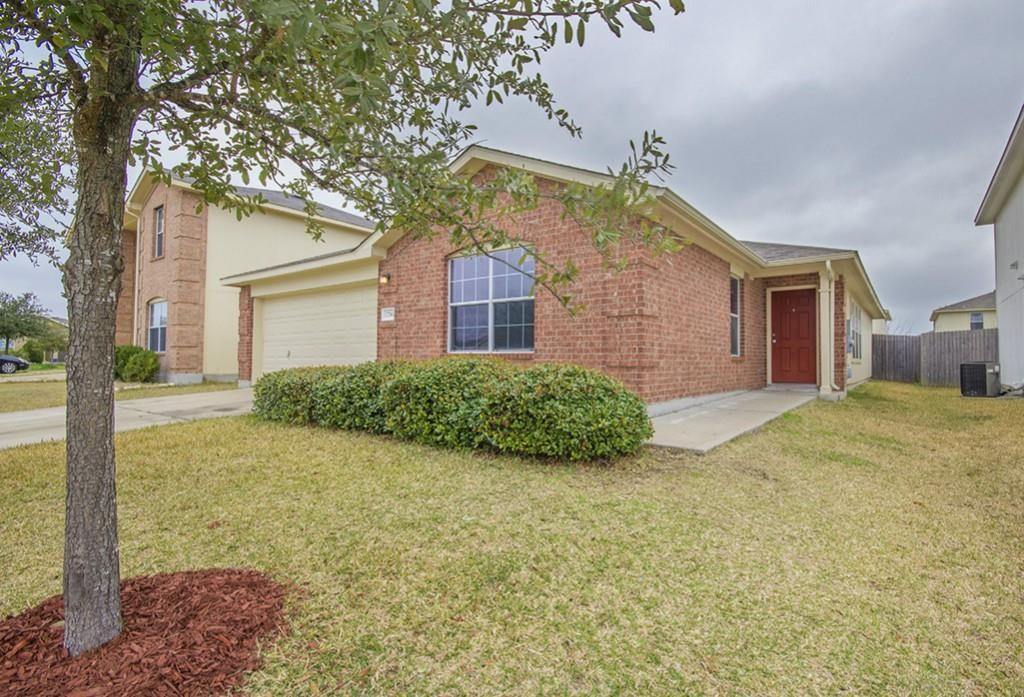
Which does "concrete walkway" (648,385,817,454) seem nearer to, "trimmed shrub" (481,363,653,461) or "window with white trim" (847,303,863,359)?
"trimmed shrub" (481,363,653,461)

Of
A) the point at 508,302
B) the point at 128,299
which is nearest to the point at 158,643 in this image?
the point at 508,302

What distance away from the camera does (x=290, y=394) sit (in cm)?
762

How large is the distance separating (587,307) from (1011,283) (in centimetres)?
1182

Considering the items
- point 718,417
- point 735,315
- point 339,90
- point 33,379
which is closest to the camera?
point 339,90

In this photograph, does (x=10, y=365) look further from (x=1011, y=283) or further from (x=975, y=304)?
(x=975, y=304)

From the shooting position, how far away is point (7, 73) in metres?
2.46

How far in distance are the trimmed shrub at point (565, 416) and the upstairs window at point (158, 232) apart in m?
16.7

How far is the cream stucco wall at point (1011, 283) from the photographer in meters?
10.7

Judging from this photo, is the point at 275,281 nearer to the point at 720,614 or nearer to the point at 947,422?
the point at 720,614

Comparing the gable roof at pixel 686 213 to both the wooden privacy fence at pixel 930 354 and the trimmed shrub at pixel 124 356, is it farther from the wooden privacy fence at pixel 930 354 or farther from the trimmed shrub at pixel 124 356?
the trimmed shrub at pixel 124 356

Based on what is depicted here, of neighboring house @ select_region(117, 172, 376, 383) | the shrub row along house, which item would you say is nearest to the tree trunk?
the shrub row along house

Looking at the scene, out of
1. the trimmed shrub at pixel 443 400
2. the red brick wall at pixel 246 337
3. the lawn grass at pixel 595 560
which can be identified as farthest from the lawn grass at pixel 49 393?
the trimmed shrub at pixel 443 400

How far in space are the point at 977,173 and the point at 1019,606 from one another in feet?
68.4

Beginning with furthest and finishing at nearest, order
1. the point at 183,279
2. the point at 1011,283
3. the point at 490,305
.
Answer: the point at 183,279 < the point at 1011,283 < the point at 490,305
